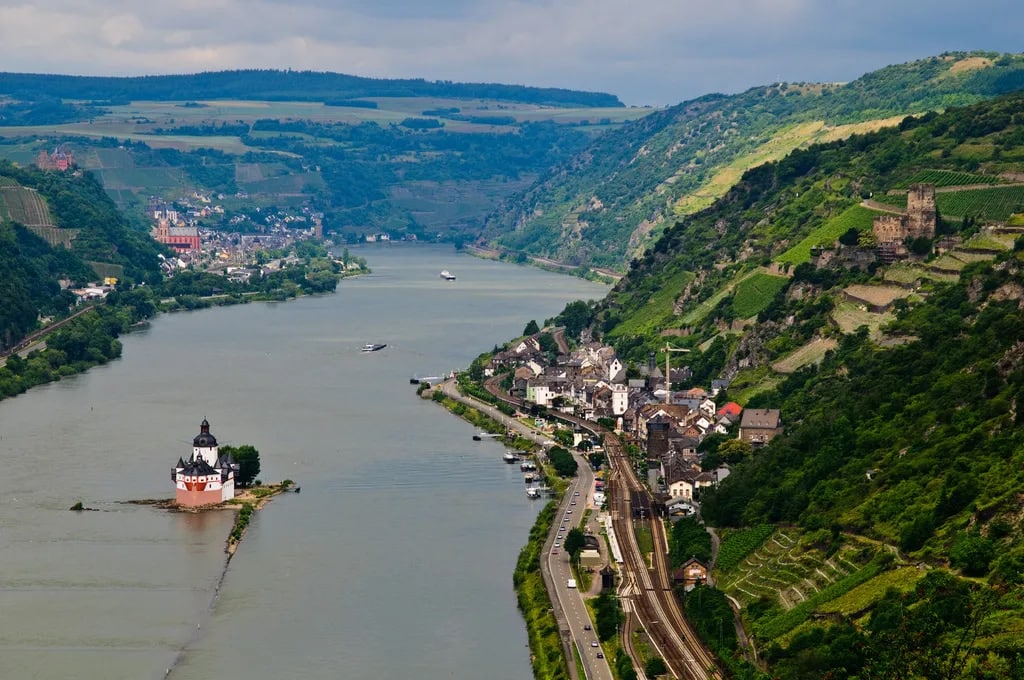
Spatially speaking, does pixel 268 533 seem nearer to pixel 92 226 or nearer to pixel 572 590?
pixel 572 590

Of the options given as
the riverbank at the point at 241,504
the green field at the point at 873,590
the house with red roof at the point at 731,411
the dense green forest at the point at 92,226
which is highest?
the green field at the point at 873,590

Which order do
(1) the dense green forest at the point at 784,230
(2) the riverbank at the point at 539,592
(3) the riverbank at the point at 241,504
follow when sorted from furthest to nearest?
(1) the dense green forest at the point at 784,230, (3) the riverbank at the point at 241,504, (2) the riverbank at the point at 539,592

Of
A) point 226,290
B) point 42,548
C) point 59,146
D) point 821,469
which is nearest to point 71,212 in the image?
point 226,290

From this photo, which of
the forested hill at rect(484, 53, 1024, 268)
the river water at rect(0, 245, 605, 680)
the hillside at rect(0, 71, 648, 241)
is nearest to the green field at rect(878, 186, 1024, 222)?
the river water at rect(0, 245, 605, 680)

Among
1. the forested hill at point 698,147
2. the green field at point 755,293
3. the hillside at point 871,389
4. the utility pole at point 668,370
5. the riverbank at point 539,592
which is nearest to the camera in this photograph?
the hillside at point 871,389

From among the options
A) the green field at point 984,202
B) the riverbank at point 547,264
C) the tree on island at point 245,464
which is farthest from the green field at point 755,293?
the riverbank at point 547,264

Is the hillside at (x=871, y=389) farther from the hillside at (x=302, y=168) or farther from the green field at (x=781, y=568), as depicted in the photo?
the hillside at (x=302, y=168)

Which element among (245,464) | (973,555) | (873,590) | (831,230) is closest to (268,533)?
(245,464)
